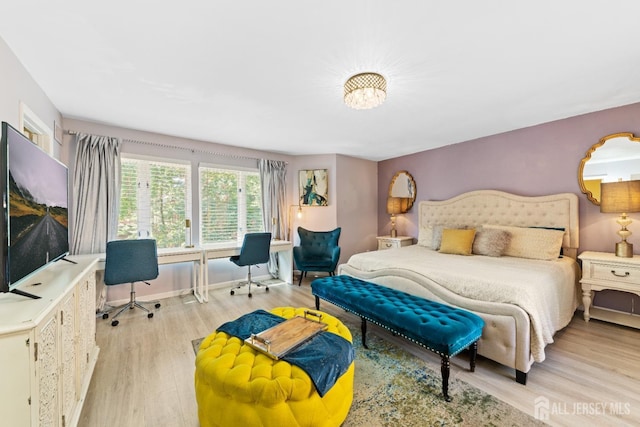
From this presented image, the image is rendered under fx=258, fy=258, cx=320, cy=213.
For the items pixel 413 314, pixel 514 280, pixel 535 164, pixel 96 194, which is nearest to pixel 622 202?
pixel 535 164

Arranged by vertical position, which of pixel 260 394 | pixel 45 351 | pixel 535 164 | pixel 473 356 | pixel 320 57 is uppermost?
pixel 320 57

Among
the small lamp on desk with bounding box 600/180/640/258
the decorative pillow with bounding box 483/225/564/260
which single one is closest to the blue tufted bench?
the decorative pillow with bounding box 483/225/564/260

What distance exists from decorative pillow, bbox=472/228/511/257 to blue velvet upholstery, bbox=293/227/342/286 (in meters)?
2.05

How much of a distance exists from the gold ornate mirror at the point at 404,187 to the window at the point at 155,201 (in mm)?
3730

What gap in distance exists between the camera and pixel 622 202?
2.61m

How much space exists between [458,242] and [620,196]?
1.55 metres

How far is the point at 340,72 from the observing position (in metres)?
2.09

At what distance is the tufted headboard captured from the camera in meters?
3.11

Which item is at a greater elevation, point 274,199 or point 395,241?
point 274,199

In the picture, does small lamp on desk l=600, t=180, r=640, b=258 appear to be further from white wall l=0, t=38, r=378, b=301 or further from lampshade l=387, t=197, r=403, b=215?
white wall l=0, t=38, r=378, b=301

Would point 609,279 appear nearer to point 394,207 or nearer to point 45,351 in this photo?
point 394,207

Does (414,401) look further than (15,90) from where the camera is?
No

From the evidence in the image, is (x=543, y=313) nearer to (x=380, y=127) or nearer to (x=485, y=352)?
(x=485, y=352)

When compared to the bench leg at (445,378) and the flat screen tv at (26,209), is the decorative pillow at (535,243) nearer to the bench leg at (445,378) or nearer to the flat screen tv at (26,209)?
the bench leg at (445,378)
